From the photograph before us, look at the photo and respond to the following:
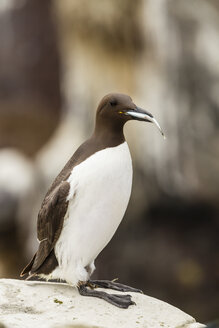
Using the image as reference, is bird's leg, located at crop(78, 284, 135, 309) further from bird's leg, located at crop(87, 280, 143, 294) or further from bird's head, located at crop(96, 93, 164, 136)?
bird's head, located at crop(96, 93, 164, 136)

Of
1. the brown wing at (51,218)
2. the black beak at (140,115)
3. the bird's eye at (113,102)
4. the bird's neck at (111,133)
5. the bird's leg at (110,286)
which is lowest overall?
the bird's leg at (110,286)

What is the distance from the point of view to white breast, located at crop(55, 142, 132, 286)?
9.29 ft

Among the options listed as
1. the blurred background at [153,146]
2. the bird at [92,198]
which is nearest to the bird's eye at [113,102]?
the bird at [92,198]

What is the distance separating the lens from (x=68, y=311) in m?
2.83

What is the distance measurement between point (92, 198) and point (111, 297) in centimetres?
41

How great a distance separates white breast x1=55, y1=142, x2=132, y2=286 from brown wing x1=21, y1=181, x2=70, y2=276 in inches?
0.9

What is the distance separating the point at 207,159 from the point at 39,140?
2.72m

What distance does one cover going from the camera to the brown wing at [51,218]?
9.48 feet

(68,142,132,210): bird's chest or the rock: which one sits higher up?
(68,142,132,210): bird's chest

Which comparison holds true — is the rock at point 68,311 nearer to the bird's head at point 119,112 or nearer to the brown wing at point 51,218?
the brown wing at point 51,218

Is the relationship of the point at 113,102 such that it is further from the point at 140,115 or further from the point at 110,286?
the point at 110,286

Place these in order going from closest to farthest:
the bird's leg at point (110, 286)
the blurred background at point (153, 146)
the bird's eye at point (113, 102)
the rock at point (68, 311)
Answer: the rock at point (68, 311)
the bird's eye at point (113, 102)
the bird's leg at point (110, 286)
the blurred background at point (153, 146)

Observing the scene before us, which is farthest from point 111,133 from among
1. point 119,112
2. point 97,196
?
point 97,196

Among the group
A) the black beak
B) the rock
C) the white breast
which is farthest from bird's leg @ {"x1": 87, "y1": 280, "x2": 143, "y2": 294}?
the black beak
